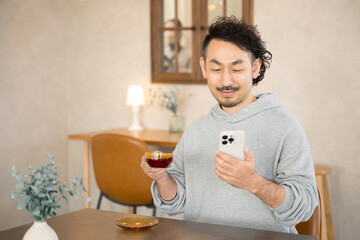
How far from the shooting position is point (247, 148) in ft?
5.68

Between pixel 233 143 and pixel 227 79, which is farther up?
pixel 227 79

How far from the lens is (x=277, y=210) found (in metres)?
1.54

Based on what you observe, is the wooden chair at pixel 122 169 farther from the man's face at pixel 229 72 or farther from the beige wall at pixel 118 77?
the man's face at pixel 229 72

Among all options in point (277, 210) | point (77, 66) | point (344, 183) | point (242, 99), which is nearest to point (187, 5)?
point (77, 66)

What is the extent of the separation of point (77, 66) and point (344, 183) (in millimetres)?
2224

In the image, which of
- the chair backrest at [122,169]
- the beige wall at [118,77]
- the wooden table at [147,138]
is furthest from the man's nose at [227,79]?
the beige wall at [118,77]

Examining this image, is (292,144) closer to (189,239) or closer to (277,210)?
(277,210)

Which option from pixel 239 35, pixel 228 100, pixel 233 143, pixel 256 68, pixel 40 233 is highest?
pixel 239 35

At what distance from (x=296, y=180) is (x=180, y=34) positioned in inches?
87.1

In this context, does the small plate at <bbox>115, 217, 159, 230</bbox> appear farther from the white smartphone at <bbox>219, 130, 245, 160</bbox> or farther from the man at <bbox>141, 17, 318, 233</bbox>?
the white smartphone at <bbox>219, 130, 245, 160</bbox>

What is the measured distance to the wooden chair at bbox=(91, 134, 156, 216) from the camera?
2898 mm

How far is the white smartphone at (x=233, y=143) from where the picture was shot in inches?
54.9

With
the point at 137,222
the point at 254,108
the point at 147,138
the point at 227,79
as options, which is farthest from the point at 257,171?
the point at 147,138

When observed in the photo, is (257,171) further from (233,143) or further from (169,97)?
(169,97)
